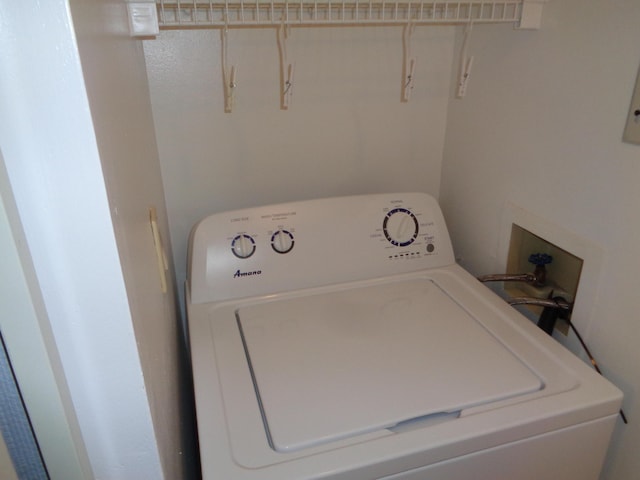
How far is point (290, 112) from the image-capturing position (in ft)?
4.34

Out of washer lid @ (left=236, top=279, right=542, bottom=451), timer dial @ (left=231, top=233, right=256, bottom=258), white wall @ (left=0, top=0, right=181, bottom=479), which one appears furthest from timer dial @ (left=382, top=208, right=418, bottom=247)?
white wall @ (left=0, top=0, right=181, bottom=479)

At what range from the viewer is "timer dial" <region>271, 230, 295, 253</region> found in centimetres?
118

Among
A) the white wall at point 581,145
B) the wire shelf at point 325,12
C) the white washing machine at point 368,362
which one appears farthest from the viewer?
the wire shelf at point 325,12

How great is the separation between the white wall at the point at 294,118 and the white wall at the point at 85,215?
0.63 m

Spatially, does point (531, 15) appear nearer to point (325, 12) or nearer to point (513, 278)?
point (325, 12)

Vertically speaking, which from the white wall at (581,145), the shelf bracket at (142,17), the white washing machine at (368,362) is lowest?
the white washing machine at (368,362)

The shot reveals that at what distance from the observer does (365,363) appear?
88 cm

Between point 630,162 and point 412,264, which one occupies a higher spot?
point 630,162

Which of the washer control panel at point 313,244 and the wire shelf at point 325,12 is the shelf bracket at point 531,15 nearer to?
the wire shelf at point 325,12

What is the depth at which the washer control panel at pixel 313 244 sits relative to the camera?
114 cm

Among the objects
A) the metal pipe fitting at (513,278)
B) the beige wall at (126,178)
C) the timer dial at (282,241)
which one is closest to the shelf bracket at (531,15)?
the metal pipe fitting at (513,278)

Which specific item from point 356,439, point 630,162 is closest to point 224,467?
point 356,439

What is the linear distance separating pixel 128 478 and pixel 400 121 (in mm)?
1211

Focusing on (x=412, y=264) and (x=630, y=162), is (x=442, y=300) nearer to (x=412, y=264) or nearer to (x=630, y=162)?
(x=412, y=264)
